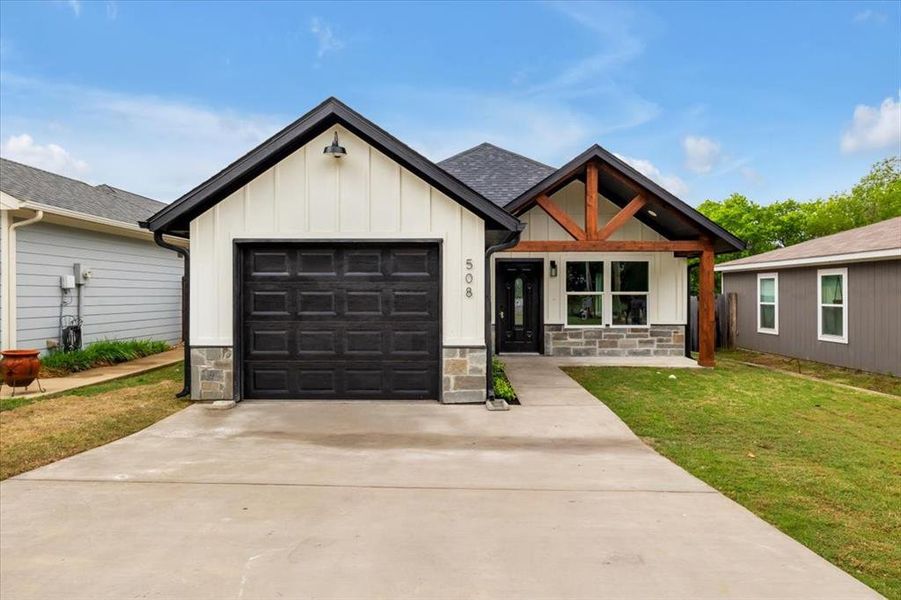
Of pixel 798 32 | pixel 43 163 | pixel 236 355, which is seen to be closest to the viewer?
pixel 236 355

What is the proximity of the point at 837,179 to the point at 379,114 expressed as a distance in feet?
116

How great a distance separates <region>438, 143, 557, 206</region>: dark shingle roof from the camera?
1246cm

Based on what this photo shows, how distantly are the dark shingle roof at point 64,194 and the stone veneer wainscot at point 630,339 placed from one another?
10470 millimetres

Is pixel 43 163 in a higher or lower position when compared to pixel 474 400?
higher

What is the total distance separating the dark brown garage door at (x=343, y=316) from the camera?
7840 millimetres

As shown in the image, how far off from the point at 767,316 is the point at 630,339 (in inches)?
197

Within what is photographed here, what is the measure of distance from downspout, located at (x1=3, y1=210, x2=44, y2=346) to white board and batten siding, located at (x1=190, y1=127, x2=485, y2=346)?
4469 millimetres

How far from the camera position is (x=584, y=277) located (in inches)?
510

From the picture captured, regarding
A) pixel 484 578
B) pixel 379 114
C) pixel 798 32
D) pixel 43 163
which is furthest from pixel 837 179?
pixel 43 163

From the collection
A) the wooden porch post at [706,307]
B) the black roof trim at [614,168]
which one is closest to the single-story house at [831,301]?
the wooden porch post at [706,307]

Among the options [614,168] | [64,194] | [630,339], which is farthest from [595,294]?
→ [64,194]

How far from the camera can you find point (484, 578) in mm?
3035

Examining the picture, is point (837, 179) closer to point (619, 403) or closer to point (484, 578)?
point (619, 403)

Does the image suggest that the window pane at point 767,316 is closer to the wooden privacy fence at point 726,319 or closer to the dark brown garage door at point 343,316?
the wooden privacy fence at point 726,319
